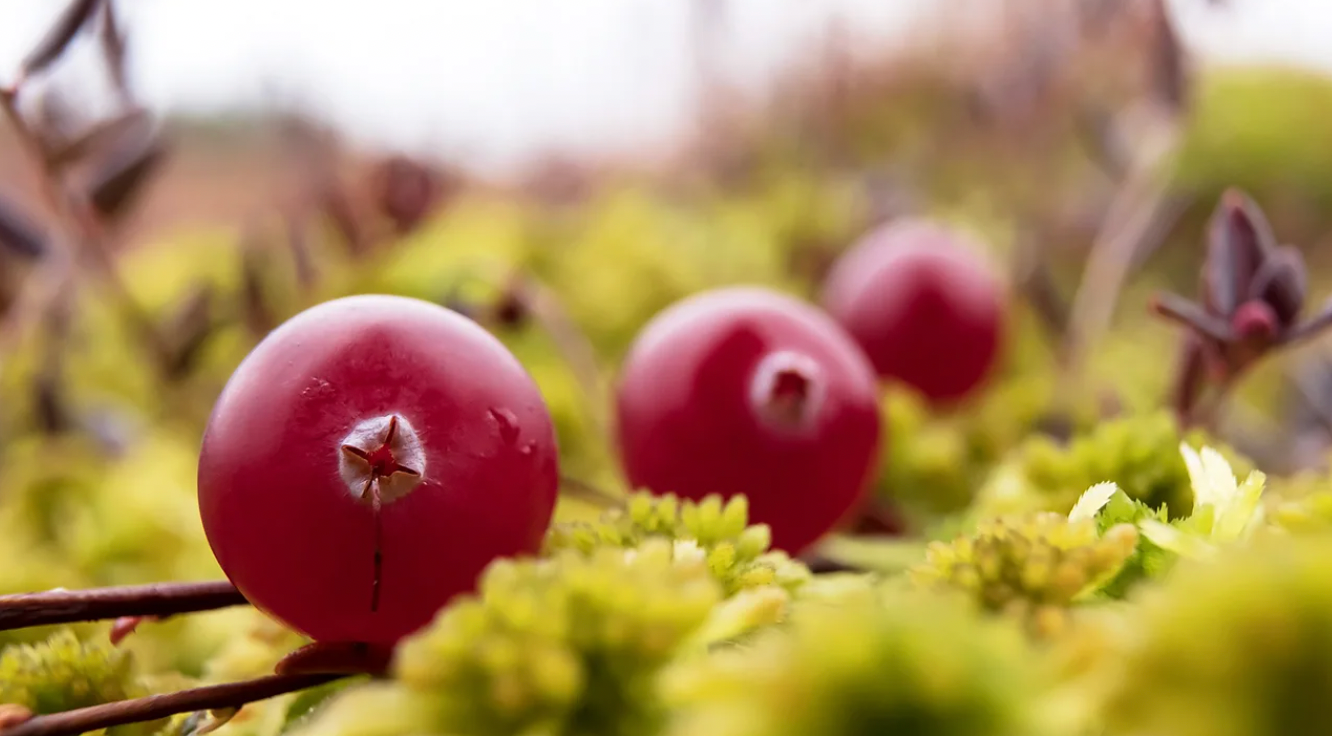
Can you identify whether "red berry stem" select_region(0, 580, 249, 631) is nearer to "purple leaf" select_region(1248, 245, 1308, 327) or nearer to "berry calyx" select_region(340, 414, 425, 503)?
"berry calyx" select_region(340, 414, 425, 503)

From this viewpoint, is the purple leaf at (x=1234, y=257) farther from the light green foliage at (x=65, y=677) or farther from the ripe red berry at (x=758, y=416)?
the light green foliage at (x=65, y=677)

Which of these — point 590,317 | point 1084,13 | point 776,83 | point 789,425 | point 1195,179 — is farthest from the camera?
point 776,83

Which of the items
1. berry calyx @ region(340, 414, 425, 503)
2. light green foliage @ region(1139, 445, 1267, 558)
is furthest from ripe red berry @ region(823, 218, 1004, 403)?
berry calyx @ region(340, 414, 425, 503)

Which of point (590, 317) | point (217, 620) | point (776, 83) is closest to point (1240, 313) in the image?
point (217, 620)

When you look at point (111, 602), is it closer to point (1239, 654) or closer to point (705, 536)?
point (705, 536)

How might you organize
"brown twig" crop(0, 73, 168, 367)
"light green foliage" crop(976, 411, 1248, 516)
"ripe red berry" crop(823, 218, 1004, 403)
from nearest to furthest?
1. "light green foliage" crop(976, 411, 1248, 516)
2. "brown twig" crop(0, 73, 168, 367)
3. "ripe red berry" crop(823, 218, 1004, 403)

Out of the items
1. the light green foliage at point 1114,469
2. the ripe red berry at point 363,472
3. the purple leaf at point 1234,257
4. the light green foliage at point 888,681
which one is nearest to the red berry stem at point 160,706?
the ripe red berry at point 363,472

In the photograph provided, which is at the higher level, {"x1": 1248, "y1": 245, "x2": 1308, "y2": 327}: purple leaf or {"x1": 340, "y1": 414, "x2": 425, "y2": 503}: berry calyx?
{"x1": 1248, "y1": 245, "x2": 1308, "y2": 327}: purple leaf

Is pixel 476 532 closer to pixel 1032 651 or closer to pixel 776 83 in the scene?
pixel 1032 651
